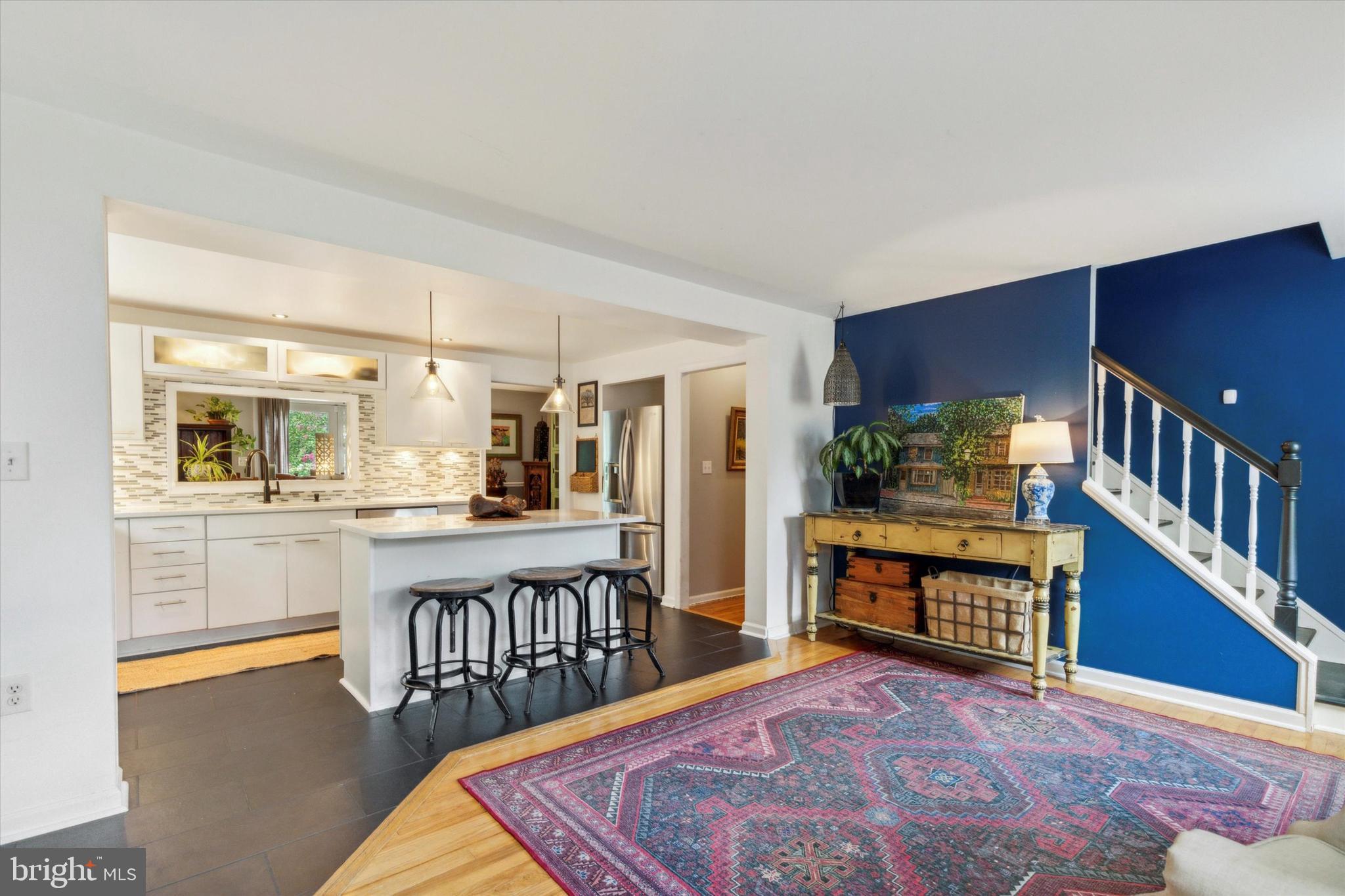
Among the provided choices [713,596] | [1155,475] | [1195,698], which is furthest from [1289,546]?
[713,596]

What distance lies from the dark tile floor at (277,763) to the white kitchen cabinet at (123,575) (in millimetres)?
967

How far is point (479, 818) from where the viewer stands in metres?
2.18

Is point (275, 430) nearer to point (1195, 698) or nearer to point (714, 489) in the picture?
point (714, 489)

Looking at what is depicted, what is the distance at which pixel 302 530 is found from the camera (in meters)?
4.76

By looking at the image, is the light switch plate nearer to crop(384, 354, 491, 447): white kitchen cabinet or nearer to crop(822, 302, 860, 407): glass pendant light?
crop(384, 354, 491, 447): white kitchen cabinet

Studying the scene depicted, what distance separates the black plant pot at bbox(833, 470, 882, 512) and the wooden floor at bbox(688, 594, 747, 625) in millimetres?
1229

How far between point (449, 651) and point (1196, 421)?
3965 millimetres

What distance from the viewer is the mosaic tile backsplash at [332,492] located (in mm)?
4602

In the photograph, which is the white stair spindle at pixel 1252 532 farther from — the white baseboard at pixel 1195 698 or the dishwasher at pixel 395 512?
the dishwasher at pixel 395 512

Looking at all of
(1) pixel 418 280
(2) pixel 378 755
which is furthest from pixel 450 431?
(2) pixel 378 755

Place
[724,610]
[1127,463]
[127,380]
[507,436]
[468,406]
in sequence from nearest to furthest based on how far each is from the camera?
[1127,463] → [127,380] → [724,610] → [468,406] → [507,436]

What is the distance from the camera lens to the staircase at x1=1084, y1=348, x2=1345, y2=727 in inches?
117

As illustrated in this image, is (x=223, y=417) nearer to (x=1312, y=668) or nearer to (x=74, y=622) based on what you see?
(x=74, y=622)

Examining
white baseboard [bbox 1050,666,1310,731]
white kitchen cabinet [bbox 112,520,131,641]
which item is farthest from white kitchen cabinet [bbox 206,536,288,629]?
white baseboard [bbox 1050,666,1310,731]
